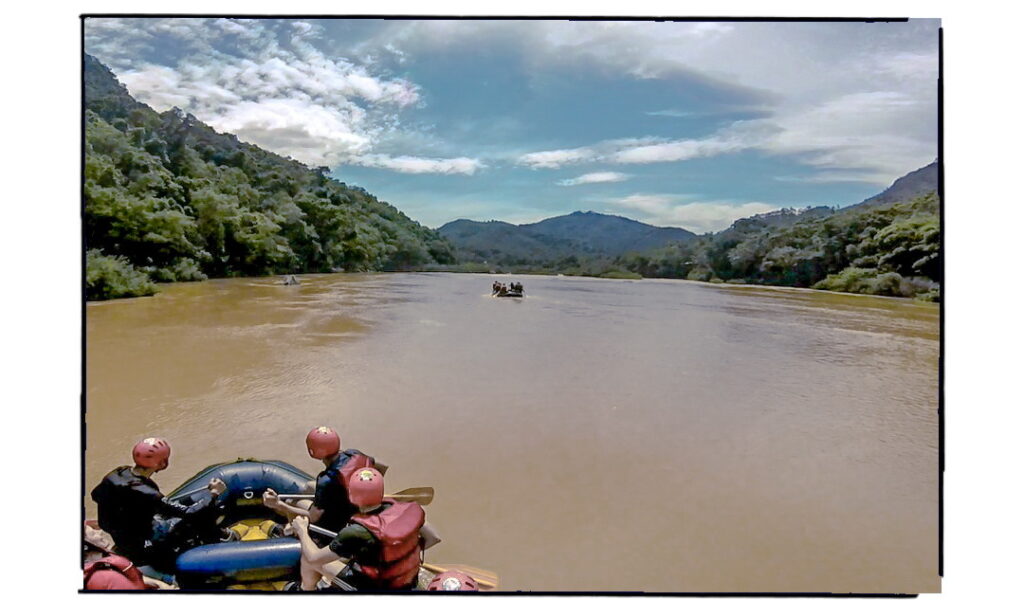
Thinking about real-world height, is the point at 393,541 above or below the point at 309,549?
above

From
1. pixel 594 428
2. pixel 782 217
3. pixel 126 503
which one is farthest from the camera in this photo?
pixel 782 217

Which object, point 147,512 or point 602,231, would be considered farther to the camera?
point 602,231

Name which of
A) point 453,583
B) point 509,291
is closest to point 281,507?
point 453,583

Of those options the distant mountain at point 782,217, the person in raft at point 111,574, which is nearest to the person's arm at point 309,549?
the person in raft at point 111,574

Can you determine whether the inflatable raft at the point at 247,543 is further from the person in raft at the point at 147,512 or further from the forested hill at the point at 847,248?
the forested hill at the point at 847,248

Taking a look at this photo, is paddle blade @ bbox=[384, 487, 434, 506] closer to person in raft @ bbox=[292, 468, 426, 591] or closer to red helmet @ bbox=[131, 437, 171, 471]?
person in raft @ bbox=[292, 468, 426, 591]

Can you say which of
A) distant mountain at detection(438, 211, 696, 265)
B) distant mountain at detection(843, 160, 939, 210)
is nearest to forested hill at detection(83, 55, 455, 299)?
distant mountain at detection(438, 211, 696, 265)

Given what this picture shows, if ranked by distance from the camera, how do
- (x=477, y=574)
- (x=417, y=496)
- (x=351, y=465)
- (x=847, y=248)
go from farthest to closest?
(x=847, y=248)
(x=417, y=496)
(x=477, y=574)
(x=351, y=465)

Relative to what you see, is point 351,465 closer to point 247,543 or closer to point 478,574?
point 247,543
